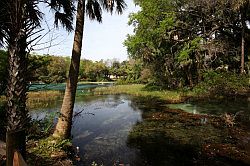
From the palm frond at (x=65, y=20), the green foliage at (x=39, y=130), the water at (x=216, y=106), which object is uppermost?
the palm frond at (x=65, y=20)

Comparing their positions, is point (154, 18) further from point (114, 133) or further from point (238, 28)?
point (114, 133)

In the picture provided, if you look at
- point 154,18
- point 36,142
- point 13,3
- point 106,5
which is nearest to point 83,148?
point 36,142

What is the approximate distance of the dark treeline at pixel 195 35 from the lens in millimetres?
27859

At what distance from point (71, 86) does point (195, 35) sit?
23.6 meters

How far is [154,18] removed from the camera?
31.4 m

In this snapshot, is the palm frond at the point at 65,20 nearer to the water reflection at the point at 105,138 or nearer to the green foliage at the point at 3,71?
the green foliage at the point at 3,71

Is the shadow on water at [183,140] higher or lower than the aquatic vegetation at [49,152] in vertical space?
lower

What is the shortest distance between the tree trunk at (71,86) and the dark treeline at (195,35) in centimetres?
1842

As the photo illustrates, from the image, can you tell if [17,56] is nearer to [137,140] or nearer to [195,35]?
[137,140]

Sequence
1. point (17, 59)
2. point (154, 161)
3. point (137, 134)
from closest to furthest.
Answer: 1. point (17, 59)
2. point (154, 161)
3. point (137, 134)

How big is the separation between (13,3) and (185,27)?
1195 inches

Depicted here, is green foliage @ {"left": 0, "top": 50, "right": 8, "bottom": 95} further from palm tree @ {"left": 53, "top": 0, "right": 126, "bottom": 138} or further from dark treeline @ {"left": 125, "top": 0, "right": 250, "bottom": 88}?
dark treeline @ {"left": 125, "top": 0, "right": 250, "bottom": 88}

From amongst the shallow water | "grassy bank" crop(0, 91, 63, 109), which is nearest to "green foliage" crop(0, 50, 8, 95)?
the shallow water

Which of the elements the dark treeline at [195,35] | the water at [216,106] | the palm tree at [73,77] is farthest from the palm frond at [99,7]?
the dark treeline at [195,35]
